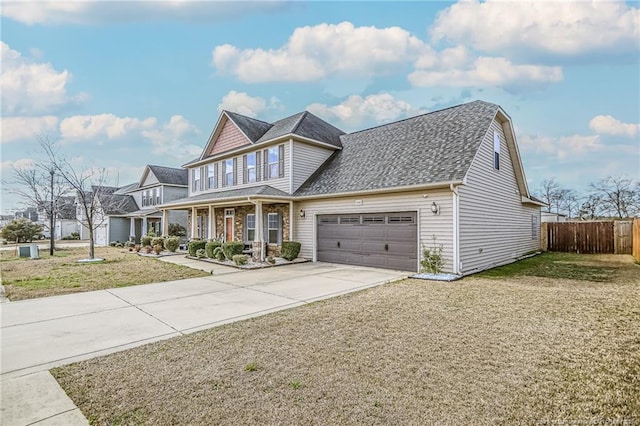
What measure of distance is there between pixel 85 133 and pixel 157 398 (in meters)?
24.7

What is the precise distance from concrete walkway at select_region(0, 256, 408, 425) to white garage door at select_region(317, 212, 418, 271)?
2.88 ft

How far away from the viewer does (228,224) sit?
1861 centimetres

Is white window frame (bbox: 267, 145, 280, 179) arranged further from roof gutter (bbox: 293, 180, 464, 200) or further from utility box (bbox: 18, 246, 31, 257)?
utility box (bbox: 18, 246, 31, 257)

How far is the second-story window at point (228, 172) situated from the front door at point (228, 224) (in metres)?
1.67

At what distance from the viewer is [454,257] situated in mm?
9875

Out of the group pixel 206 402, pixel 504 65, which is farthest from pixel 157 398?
pixel 504 65

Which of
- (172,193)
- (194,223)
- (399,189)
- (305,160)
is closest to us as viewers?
(399,189)

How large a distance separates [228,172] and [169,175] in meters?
12.8

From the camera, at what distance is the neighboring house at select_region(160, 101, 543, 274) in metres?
10.5

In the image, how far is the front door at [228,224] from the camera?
719 inches

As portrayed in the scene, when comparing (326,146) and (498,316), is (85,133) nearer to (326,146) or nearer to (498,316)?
(326,146)

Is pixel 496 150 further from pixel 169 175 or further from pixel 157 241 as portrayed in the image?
pixel 169 175

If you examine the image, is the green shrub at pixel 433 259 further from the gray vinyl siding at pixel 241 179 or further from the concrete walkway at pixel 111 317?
the gray vinyl siding at pixel 241 179

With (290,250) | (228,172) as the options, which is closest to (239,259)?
(290,250)
